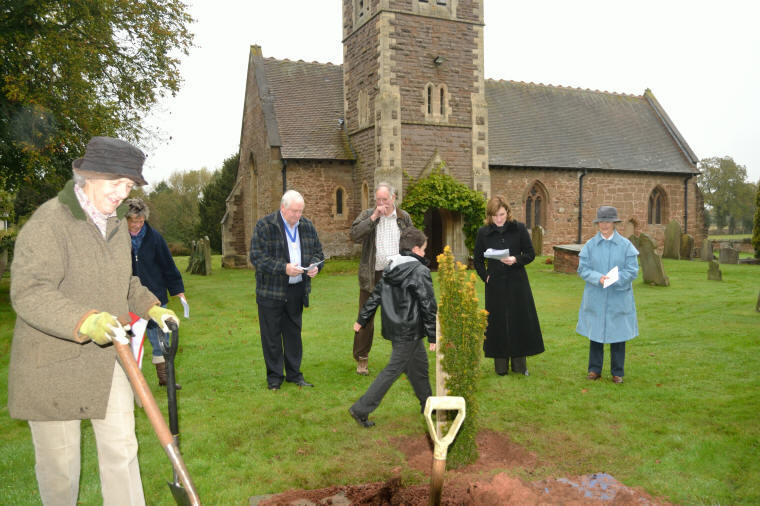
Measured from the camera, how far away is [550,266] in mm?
20719

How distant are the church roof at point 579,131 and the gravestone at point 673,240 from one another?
15.0ft

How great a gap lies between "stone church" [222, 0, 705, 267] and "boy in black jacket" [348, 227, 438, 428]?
47.4ft

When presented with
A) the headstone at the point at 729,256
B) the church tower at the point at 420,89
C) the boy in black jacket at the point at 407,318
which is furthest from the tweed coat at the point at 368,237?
the headstone at the point at 729,256

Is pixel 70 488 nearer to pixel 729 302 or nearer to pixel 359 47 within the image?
pixel 729 302

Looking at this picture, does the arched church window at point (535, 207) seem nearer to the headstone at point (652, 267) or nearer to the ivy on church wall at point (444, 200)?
the ivy on church wall at point (444, 200)

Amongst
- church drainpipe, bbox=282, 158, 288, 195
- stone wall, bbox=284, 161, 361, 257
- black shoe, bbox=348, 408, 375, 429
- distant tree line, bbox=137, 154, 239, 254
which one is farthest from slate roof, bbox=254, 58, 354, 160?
black shoe, bbox=348, 408, 375, 429

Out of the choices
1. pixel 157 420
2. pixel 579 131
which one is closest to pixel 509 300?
pixel 157 420

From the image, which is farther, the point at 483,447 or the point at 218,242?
the point at 218,242

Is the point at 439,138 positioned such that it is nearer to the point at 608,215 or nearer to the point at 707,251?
the point at 707,251

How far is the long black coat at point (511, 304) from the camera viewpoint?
22.0 ft

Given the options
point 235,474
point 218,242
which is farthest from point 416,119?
point 218,242

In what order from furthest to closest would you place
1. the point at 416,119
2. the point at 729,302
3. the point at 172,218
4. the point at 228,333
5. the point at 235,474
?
the point at 172,218
the point at 416,119
the point at 729,302
the point at 228,333
the point at 235,474

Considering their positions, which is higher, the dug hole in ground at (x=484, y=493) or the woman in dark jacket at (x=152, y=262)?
the woman in dark jacket at (x=152, y=262)

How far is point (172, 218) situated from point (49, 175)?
3306cm
